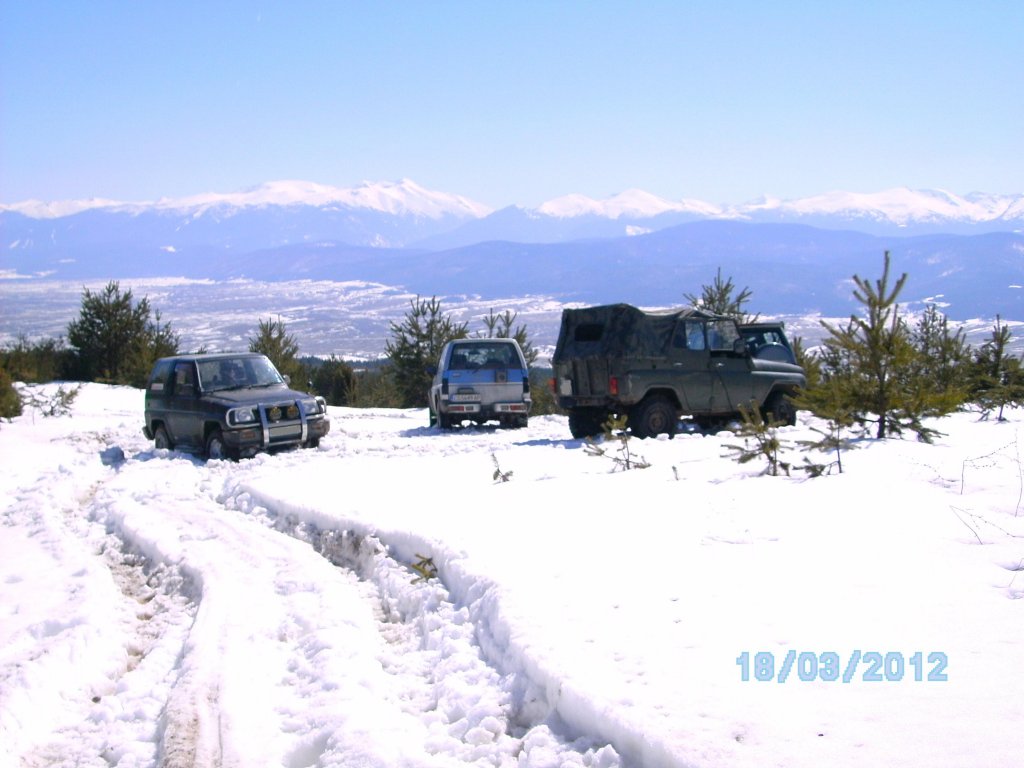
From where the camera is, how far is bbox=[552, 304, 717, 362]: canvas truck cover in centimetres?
1461

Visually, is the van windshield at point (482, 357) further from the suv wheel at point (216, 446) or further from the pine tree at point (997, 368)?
the pine tree at point (997, 368)

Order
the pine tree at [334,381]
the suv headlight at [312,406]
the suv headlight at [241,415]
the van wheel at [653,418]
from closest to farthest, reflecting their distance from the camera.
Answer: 1. the suv headlight at [241,415]
2. the van wheel at [653,418]
3. the suv headlight at [312,406]
4. the pine tree at [334,381]

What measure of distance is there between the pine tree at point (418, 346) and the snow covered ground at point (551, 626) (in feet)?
86.7

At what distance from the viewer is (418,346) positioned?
35.9m

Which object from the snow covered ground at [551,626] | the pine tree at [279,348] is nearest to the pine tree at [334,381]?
the pine tree at [279,348]

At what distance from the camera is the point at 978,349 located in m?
19.7

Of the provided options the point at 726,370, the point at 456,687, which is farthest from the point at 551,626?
the point at 726,370

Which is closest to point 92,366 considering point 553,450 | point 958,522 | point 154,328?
point 154,328

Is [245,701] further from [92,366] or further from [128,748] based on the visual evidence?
[92,366]

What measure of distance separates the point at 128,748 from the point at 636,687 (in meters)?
2.23

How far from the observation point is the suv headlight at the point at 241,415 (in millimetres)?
13828
